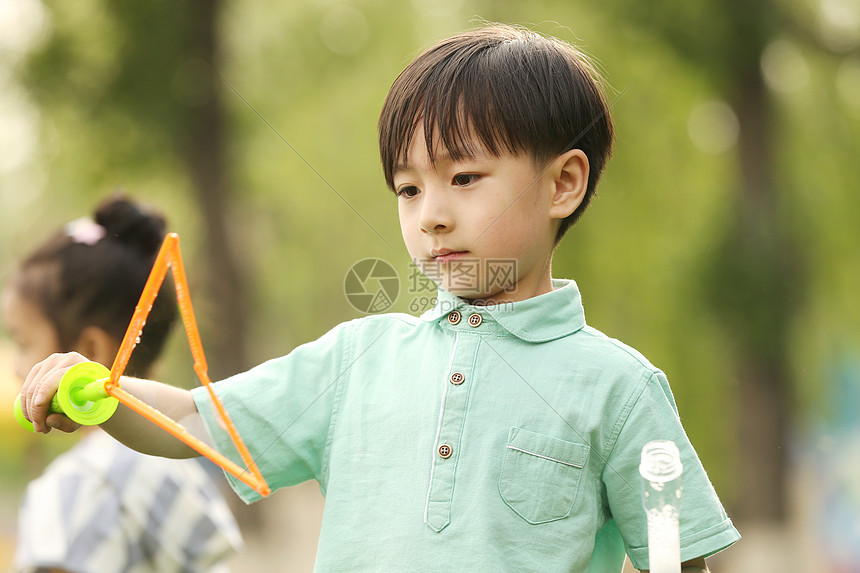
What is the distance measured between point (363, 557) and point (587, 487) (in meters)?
0.22

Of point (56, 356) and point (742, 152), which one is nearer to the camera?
point (56, 356)

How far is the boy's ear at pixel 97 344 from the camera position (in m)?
1.35

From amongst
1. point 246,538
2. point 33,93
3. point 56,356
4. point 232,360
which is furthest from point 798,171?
point 56,356

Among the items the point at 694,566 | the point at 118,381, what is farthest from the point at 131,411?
the point at 694,566

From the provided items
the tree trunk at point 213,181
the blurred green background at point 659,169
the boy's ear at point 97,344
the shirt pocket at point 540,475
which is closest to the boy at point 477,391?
the shirt pocket at point 540,475

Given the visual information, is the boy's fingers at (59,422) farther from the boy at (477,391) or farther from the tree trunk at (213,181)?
the tree trunk at (213,181)

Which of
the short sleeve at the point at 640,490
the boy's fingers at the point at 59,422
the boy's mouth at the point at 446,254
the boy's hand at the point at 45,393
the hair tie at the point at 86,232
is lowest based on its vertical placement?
the short sleeve at the point at 640,490

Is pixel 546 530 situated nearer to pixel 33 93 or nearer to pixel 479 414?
pixel 479 414

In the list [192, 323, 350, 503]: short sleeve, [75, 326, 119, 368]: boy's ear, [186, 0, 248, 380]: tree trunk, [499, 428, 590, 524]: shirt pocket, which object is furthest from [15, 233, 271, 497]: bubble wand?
[186, 0, 248, 380]: tree trunk

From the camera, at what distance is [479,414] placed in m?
0.88

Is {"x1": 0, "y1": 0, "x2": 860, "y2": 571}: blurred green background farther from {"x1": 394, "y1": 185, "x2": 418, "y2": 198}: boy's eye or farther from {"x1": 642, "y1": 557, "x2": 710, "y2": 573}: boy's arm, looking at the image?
{"x1": 642, "y1": 557, "x2": 710, "y2": 573}: boy's arm

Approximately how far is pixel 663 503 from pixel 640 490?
10 centimetres

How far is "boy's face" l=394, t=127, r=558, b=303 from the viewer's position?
0.90m

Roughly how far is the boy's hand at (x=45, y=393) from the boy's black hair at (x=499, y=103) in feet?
1.26
